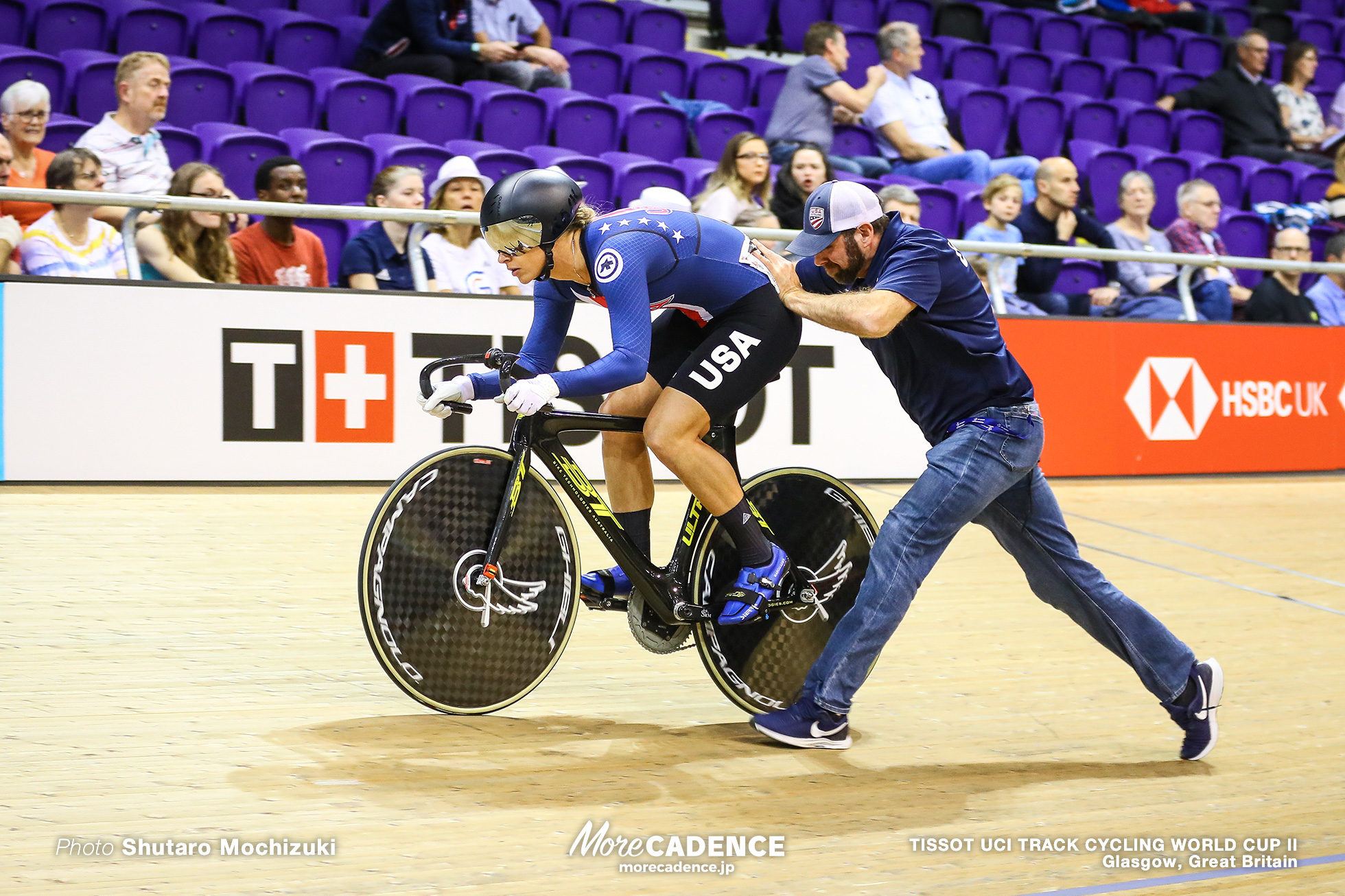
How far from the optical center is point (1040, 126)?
10.8 metres

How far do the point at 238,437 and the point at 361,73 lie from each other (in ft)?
11.0

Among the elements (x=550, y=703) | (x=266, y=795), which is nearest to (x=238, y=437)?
(x=550, y=703)

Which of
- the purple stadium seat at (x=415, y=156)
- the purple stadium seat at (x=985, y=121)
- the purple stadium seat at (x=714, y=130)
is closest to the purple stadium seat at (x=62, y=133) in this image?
the purple stadium seat at (x=415, y=156)

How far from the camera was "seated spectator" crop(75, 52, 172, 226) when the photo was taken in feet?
21.2

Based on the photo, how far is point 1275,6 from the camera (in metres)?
14.0

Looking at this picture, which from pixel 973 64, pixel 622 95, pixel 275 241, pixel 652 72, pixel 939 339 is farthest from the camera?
pixel 973 64

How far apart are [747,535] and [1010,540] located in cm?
66

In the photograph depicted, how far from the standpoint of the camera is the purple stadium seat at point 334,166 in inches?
286

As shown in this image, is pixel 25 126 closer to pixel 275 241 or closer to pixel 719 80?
pixel 275 241

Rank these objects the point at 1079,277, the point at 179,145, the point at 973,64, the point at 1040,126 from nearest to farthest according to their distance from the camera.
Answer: the point at 179,145 → the point at 1079,277 → the point at 1040,126 → the point at 973,64

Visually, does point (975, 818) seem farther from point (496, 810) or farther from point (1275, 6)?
point (1275, 6)

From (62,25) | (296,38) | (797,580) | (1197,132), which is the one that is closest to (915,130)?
(1197,132)

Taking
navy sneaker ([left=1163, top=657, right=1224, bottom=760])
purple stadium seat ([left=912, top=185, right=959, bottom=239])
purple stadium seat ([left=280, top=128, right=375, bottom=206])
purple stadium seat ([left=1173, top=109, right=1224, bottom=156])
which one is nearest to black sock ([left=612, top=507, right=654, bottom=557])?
navy sneaker ([left=1163, top=657, right=1224, bottom=760])

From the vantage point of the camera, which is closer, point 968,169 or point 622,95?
point 622,95
